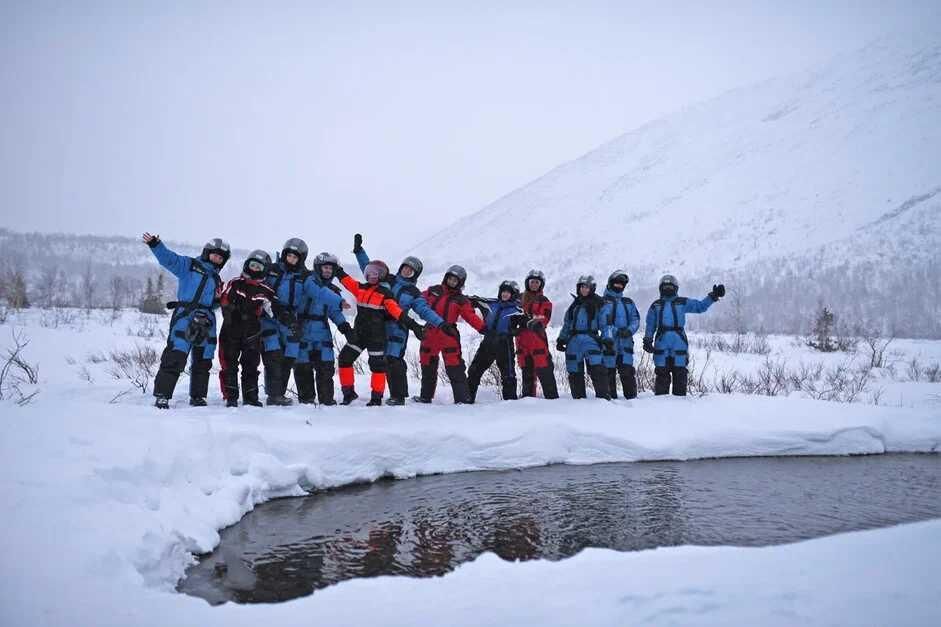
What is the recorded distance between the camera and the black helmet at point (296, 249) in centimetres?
808

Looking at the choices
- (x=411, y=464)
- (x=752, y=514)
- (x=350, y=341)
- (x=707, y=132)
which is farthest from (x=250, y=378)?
(x=707, y=132)

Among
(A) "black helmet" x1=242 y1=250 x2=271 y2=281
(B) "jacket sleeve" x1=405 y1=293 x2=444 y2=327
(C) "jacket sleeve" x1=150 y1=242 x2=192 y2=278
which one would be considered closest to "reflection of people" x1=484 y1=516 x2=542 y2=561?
(B) "jacket sleeve" x1=405 y1=293 x2=444 y2=327

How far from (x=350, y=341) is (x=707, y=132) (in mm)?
124899

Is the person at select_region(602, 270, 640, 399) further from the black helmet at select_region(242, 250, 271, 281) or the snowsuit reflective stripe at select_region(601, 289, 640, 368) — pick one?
the black helmet at select_region(242, 250, 271, 281)

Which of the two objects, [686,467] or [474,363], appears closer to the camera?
[686,467]

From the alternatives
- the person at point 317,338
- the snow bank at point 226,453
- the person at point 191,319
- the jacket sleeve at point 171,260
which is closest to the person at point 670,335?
the snow bank at point 226,453

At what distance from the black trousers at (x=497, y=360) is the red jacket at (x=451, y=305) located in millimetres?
353

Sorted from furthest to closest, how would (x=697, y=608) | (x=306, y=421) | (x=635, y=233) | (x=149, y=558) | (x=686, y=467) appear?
(x=635, y=233)
(x=686, y=467)
(x=306, y=421)
(x=149, y=558)
(x=697, y=608)

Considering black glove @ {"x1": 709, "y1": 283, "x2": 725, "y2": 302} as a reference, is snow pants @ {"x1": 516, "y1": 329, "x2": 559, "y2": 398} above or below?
below

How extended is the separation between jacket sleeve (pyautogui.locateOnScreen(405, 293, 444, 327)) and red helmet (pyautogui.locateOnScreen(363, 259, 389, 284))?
0.54 m

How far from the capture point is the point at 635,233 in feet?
264

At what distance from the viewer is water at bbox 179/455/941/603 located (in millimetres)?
4234

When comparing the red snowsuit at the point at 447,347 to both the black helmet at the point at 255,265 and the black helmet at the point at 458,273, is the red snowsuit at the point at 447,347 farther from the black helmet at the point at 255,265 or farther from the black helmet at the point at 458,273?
the black helmet at the point at 255,265

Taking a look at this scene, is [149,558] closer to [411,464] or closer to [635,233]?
[411,464]
